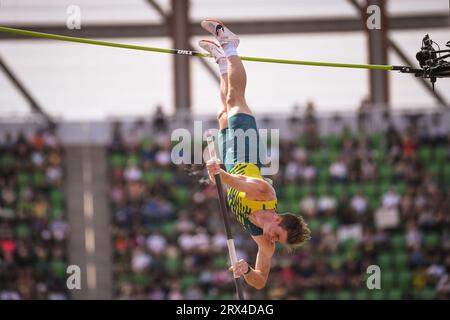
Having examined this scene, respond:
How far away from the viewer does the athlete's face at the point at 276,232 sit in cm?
962

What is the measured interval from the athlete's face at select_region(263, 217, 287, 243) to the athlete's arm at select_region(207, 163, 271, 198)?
0.90ft

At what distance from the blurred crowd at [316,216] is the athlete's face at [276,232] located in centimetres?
702

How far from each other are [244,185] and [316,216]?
825cm

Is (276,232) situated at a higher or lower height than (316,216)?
higher

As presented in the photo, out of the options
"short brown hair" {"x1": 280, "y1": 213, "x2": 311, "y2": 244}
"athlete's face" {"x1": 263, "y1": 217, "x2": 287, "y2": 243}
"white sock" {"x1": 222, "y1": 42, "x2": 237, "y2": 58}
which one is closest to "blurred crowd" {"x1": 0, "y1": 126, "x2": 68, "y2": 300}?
"white sock" {"x1": 222, "y1": 42, "x2": 237, "y2": 58}

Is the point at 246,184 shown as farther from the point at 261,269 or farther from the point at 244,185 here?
the point at 261,269

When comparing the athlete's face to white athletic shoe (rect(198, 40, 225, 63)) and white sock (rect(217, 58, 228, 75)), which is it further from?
white athletic shoe (rect(198, 40, 225, 63))

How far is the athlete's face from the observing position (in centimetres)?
962

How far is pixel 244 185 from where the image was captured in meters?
9.42

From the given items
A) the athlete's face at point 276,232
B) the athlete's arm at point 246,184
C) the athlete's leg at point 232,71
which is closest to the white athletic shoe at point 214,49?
the athlete's leg at point 232,71

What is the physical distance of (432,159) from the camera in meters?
18.3

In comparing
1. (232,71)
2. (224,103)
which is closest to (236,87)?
(232,71)

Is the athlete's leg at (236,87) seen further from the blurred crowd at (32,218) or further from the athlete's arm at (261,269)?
the blurred crowd at (32,218)

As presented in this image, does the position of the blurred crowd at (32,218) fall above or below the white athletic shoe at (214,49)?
below
